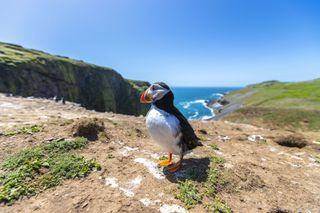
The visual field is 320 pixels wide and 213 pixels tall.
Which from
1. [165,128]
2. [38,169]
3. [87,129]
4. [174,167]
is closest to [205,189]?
[174,167]

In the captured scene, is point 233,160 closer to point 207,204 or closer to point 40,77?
point 207,204

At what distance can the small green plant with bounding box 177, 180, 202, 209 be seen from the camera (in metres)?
4.90

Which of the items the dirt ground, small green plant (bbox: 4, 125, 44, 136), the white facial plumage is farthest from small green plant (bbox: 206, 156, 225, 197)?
→ small green plant (bbox: 4, 125, 44, 136)

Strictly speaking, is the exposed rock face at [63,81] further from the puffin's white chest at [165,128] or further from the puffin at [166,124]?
→ the puffin's white chest at [165,128]

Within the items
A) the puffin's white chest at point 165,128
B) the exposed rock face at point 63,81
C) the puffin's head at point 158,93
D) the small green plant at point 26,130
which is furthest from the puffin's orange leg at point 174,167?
the exposed rock face at point 63,81

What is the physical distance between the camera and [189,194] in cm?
512

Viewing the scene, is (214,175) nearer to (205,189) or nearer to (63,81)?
(205,189)

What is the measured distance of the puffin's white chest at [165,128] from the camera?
545 centimetres

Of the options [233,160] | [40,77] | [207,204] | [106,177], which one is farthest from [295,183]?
[40,77]

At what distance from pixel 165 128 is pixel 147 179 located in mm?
1465

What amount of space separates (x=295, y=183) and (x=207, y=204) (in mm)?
3474

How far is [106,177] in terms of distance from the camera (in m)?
5.51

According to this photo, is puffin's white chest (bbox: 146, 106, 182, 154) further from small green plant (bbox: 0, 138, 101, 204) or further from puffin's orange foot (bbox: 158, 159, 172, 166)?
small green plant (bbox: 0, 138, 101, 204)

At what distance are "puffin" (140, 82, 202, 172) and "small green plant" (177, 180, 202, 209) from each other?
678mm
